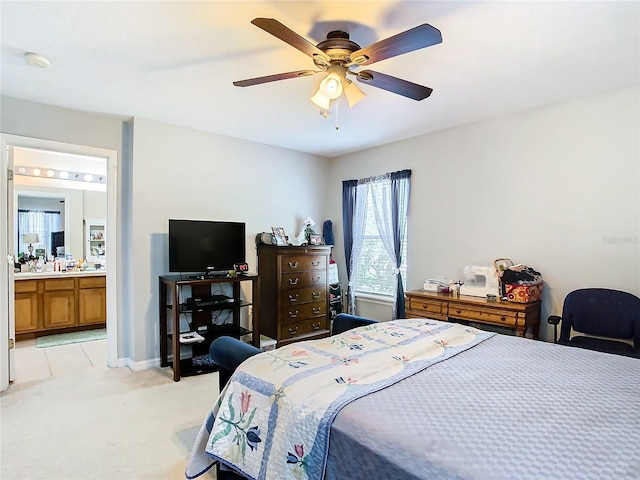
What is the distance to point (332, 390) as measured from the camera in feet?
4.44

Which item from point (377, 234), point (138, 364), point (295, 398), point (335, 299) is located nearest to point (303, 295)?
point (335, 299)

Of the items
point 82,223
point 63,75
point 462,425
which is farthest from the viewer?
point 82,223

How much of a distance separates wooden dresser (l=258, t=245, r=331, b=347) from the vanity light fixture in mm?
3124

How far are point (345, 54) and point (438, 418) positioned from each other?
1.84 metres

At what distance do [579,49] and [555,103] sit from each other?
103cm

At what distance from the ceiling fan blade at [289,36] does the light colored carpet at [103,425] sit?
2.36m

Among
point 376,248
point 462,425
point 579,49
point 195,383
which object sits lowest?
point 195,383

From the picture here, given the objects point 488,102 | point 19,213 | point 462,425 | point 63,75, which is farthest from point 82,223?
point 462,425

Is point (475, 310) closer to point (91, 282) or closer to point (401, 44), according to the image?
point (401, 44)

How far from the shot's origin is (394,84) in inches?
85.5

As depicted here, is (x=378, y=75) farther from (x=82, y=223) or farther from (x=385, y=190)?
(x=82, y=223)

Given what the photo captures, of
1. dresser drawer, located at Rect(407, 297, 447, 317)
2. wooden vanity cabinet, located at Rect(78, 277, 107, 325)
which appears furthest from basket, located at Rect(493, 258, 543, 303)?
wooden vanity cabinet, located at Rect(78, 277, 107, 325)

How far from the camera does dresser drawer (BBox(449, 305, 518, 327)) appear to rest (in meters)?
3.11

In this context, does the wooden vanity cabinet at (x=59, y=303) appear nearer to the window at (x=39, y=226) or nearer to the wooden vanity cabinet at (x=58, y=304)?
the wooden vanity cabinet at (x=58, y=304)
